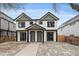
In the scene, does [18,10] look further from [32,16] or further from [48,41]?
[48,41]

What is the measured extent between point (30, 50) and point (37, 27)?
58.8 inches

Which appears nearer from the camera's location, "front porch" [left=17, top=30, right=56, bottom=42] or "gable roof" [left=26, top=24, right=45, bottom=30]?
"front porch" [left=17, top=30, right=56, bottom=42]

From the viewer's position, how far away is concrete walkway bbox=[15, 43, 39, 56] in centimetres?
820

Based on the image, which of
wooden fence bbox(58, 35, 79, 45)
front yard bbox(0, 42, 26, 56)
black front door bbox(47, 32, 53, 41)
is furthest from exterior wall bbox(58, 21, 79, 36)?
front yard bbox(0, 42, 26, 56)

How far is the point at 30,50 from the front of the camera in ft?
29.1

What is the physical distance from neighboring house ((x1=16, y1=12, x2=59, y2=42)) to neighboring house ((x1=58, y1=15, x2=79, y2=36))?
47cm

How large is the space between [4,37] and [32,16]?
159cm

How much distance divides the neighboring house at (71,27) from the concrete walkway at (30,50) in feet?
4.61

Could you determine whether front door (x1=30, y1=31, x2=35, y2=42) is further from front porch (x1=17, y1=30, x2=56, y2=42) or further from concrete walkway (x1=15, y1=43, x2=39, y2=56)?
concrete walkway (x1=15, y1=43, x2=39, y2=56)

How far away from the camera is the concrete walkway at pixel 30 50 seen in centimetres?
820

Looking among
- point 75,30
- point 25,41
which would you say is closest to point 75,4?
point 75,30

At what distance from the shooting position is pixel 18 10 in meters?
9.41

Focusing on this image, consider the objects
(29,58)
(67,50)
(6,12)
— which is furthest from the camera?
(6,12)

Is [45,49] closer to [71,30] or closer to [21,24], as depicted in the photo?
[71,30]
